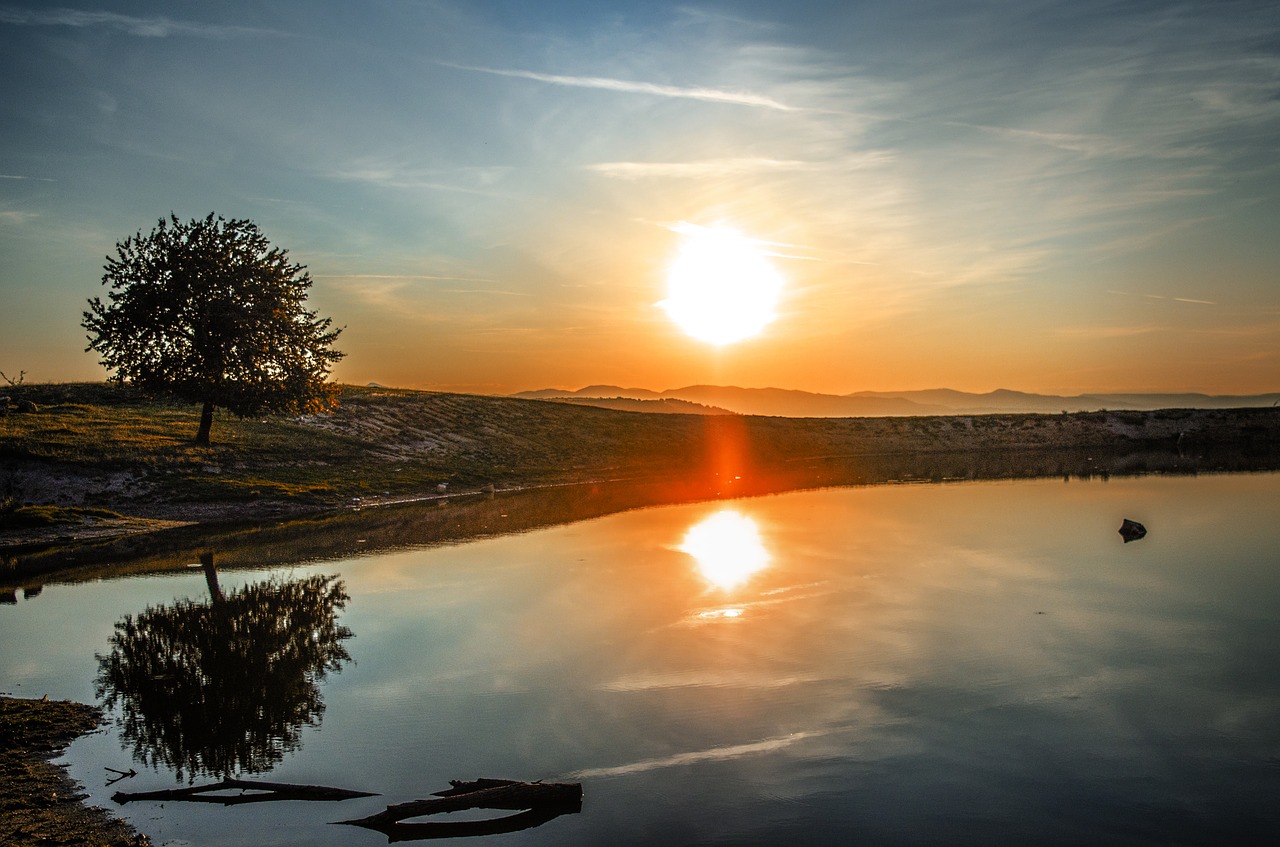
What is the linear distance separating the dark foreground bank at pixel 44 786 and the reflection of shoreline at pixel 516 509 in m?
11.7

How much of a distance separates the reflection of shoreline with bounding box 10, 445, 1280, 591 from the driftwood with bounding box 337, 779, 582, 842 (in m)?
18.9

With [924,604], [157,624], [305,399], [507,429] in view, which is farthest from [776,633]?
[507,429]

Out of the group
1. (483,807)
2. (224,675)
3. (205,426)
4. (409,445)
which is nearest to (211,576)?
(224,675)

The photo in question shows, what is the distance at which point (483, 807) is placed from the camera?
10.7m

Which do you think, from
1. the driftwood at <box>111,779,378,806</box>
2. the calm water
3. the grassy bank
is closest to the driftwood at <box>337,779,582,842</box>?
the calm water

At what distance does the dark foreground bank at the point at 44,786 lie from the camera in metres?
9.84

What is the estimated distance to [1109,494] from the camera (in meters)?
45.9

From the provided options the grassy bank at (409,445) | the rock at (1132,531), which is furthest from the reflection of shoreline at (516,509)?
the rock at (1132,531)

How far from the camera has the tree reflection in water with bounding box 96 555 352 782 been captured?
1270cm

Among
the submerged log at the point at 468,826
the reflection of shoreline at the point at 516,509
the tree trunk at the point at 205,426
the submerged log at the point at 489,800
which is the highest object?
the tree trunk at the point at 205,426

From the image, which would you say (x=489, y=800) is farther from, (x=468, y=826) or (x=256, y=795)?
(x=256, y=795)

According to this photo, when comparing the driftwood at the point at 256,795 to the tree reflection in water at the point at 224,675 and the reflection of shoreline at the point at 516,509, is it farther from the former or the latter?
the reflection of shoreline at the point at 516,509

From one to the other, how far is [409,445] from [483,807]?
53375mm

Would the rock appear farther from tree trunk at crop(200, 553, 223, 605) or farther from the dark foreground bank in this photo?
the dark foreground bank
